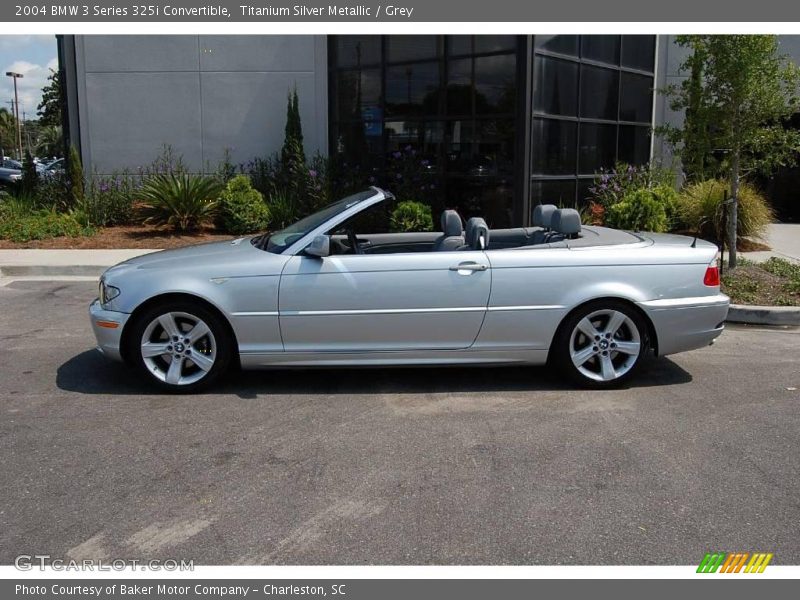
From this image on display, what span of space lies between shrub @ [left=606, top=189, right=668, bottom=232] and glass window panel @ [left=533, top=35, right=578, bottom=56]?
3.14 meters

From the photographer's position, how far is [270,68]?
15.9 m

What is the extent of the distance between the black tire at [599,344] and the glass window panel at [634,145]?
395 inches

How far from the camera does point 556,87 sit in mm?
13703

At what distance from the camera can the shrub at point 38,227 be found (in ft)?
44.5

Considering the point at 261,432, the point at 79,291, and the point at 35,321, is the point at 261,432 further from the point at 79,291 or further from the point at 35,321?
the point at 79,291

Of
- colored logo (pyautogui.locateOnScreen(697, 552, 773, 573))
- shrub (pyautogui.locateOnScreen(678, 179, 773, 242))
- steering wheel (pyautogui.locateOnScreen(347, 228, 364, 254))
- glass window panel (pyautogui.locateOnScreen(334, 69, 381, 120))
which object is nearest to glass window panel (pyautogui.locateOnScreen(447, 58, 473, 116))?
glass window panel (pyautogui.locateOnScreen(334, 69, 381, 120))

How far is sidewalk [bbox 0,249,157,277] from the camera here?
11.2 meters

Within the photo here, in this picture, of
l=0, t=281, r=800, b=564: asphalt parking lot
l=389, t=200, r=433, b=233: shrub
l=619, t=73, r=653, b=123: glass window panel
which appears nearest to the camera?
l=0, t=281, r=800, b=564: asphalt parking lot

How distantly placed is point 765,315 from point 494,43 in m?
7.41

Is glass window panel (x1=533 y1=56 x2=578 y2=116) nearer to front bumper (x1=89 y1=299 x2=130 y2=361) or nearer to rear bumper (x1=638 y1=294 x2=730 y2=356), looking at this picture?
rear bumper (x1=638 y1=294 x2=730 y2=356)

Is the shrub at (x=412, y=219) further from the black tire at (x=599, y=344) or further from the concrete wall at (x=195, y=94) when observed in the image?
the black tire at (x=599, y=344)

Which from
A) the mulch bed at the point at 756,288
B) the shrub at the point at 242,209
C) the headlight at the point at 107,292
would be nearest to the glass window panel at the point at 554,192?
the mulch bed at the point at 756,288

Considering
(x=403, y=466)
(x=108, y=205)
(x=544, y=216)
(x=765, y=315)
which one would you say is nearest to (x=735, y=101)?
(x=765, y=315)

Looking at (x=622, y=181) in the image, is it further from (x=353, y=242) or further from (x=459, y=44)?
(x=353, y=242)
